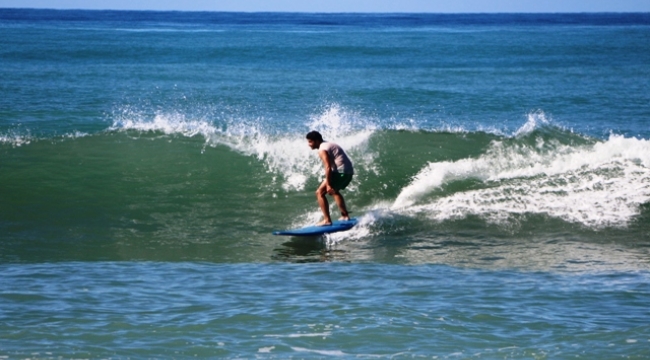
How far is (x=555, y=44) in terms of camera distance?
57281 millimetres

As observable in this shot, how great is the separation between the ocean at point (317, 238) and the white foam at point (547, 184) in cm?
5

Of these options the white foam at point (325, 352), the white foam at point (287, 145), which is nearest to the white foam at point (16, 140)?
the white foam at point (287, 145)

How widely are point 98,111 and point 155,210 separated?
36.4ft

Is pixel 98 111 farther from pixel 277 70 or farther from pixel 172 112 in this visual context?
pixel 277 70

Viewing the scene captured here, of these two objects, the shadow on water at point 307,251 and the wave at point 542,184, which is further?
the wave at point 542,184

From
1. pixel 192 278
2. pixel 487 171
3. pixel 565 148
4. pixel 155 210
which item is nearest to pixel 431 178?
pixel 487 171

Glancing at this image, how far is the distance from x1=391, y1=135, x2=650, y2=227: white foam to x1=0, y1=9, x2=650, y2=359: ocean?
0.15ft

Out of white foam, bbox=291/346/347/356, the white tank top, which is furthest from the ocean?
the white tank top

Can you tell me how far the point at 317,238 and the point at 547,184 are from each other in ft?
15.2

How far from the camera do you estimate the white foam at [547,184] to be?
43.5 ft

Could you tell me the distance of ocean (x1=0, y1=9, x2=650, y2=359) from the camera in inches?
300

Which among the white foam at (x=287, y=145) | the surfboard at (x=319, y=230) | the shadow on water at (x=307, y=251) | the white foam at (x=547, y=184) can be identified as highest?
the white foam at (x=287, y=145)

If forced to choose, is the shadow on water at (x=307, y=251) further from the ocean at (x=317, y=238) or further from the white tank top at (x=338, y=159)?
the white tank top at (x=338, y=159)

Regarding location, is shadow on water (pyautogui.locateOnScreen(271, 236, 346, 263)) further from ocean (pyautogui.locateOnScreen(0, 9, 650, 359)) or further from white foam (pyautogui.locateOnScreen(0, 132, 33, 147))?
white foam (pyautogui.locateOnScreen(0, 132, 33, 147))
